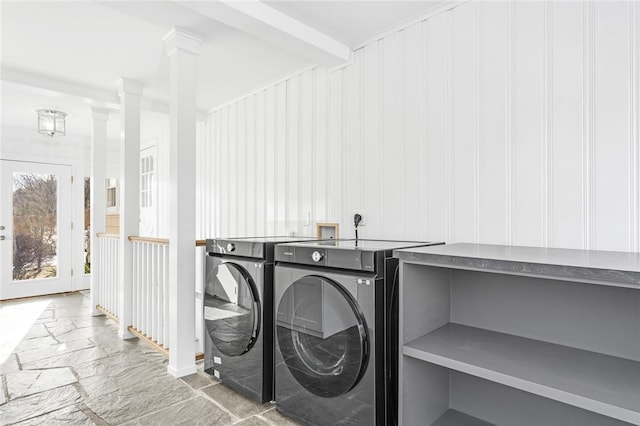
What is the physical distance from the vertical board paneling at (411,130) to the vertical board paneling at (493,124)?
410 mm

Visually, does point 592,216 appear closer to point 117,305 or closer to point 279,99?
point 279,99

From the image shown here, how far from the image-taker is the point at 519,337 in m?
1.87

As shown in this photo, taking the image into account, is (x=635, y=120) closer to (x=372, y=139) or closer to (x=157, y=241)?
(x=372, y=139)

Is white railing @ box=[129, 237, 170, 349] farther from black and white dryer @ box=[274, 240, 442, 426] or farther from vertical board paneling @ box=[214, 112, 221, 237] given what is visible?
black and white dryer @ box=[274, 240, 442, 426]

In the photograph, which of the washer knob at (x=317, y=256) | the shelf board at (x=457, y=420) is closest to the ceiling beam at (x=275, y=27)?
the washer knob at (x=317, y=256)

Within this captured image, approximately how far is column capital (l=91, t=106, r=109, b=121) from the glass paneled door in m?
1.96

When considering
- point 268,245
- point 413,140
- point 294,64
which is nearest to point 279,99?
point 294,64

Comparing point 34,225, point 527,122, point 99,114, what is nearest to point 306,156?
point 527,122

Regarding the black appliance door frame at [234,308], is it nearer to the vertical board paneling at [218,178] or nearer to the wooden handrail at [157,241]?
the wooden handrail at [157,241]

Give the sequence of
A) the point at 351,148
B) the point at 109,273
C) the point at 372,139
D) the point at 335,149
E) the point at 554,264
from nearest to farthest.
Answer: the point at 554,264
the point at 372,139
the point at 351,148
the point at 335,149
the point at 109,273

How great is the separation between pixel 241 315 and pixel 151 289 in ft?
4.55

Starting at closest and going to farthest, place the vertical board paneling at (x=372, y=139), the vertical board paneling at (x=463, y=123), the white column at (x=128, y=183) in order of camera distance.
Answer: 1. the vertical board paneling at (x=463, y=123)
2. the vertical board paneling at (x=372, y=139)
3. the white column at (x=128, y=183)

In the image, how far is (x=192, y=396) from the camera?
2.33 meters

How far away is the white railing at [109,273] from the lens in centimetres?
400
